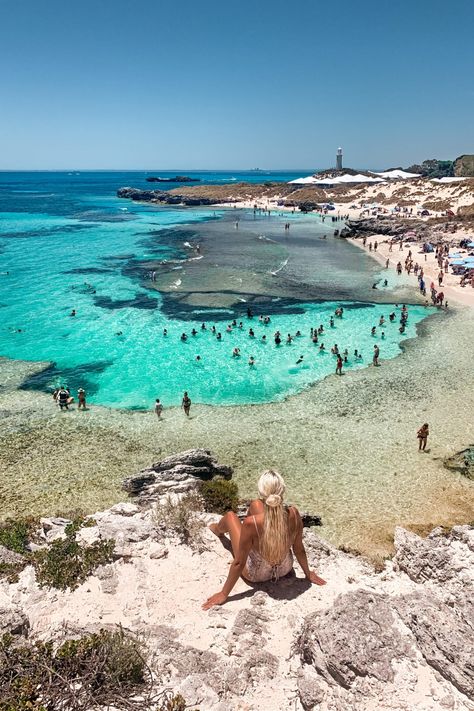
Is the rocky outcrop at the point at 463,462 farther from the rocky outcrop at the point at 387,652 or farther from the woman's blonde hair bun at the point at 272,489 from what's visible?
the woman's blonde hair bun at the point at 272,489

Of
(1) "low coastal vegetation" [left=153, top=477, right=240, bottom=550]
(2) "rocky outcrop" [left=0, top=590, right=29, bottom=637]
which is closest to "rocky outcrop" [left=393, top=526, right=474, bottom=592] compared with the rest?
(1) "low coastal vegetation" [left=153, top=477, right=240, bottom=550]

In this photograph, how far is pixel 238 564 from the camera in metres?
6.59

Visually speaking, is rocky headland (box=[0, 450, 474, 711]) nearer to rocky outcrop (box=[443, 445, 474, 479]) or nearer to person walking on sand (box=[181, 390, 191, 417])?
rocky outcrop (box=[443, 445, 474, 479])

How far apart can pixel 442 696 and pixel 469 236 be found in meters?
62.2

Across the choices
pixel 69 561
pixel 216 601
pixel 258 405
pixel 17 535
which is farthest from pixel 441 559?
pixel 258 405

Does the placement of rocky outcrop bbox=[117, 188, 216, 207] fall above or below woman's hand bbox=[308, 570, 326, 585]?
above

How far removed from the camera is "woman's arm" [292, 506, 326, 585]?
6.62m

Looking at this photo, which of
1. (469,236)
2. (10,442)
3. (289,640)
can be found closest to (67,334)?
(10,442)

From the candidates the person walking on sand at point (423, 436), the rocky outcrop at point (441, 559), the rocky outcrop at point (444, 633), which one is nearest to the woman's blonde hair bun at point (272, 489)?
the rocky outcrop at point (444, 633)

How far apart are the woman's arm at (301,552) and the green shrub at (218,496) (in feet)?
15.8

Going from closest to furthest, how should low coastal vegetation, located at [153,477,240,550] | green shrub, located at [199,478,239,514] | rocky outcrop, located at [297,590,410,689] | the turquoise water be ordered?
1. rocky outcrop, located at [297,590,410,689]
2. low coastal vegetation, located at [153,477,240,550]
3. green shrub, located at [199,478,239,514]
4. the turquoise water

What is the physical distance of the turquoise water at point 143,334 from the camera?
25141 mm

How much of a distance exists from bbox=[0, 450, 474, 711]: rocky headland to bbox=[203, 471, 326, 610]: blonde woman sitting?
11.8 inches

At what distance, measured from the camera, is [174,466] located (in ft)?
48.7
